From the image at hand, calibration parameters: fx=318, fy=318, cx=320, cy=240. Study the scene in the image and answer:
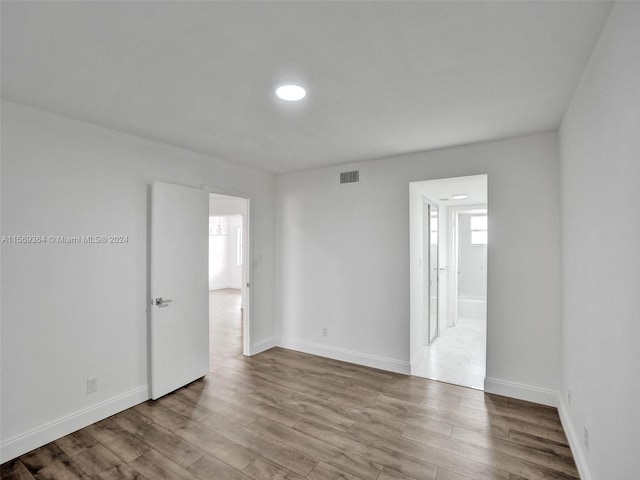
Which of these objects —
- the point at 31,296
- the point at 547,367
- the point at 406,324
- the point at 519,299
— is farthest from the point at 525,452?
the point at 31,296

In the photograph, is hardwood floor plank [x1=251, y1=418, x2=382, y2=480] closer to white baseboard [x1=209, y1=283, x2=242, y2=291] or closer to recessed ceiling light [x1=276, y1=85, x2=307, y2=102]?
recessed ceiling light [x1=276, y1=85, x2=307, y2=102]

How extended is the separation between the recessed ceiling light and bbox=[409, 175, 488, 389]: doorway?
1.98m

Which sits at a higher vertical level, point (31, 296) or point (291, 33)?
point (291, 33)

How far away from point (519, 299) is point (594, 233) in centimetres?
155

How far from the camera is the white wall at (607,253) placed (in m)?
1.24

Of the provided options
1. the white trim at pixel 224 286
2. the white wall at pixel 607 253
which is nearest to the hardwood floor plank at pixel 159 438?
the white wall at pixel 607 253

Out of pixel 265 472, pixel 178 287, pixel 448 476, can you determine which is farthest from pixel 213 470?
pixel 178 287

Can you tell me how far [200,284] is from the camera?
3674 millimetres

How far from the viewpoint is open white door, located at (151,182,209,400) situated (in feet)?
10.4

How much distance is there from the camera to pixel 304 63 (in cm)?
186

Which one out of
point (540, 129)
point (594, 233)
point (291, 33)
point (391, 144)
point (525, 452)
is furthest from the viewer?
point (391, 144)

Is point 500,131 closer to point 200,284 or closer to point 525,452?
point 525,452

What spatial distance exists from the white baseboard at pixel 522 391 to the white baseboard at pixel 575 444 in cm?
20

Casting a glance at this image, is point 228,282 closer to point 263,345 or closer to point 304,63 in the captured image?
point 263,345
